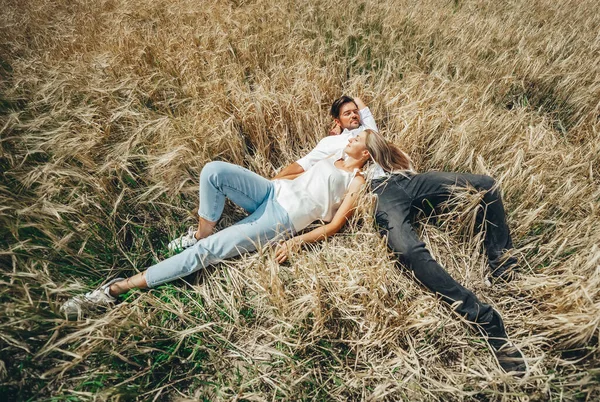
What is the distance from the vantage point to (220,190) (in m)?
2.05

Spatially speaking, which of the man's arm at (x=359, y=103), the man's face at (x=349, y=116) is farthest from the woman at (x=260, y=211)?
the man's arm at (x=359, y=103)

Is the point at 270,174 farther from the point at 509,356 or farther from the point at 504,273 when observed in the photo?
the point at 509,356

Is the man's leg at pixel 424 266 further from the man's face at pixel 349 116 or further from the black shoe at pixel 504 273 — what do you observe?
the man's face at pixel 349 116

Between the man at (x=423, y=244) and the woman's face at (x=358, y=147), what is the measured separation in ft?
0.69

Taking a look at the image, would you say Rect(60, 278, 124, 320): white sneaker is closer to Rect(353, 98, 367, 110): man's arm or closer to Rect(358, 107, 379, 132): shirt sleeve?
Rect(358, 107, 379, 132): shirt sleeve

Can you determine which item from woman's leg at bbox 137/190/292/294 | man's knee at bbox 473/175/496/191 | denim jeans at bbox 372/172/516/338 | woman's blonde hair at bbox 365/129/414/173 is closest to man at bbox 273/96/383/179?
woman's blonde hair at bbox 365/129/414/173

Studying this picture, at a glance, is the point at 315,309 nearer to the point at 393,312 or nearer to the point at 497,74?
the point at 393,312

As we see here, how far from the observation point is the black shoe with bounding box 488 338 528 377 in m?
1.54

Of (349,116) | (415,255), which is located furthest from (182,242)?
(349,116)

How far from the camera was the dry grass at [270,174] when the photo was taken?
4.95ft

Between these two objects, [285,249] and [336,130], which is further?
[336,130]

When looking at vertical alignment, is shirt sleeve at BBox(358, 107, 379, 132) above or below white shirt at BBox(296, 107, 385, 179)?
above

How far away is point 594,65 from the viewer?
127 inches

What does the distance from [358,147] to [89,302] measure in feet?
7.26
